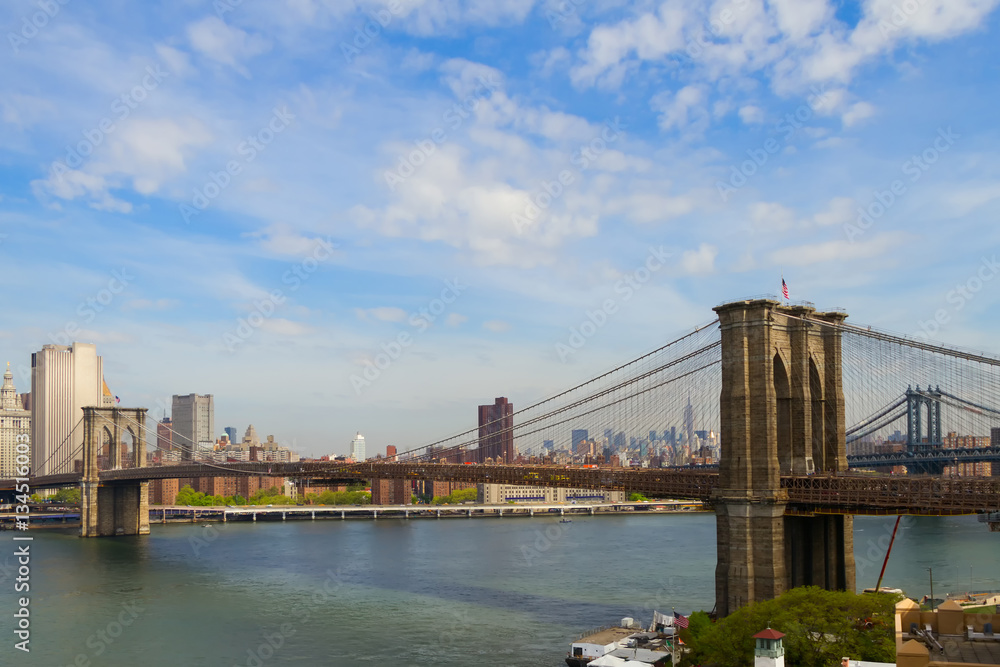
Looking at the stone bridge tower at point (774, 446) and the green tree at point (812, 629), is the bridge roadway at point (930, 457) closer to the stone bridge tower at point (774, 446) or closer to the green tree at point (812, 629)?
the stone bridge tower at point (774, 446)

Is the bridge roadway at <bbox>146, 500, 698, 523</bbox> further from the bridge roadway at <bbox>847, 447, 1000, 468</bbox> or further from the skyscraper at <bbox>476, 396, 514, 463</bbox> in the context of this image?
the bridge roadway at <bbox>847, 447, 1000, 468</bbox>

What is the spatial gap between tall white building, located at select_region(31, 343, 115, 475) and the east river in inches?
3581

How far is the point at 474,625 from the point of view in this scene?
132 ft

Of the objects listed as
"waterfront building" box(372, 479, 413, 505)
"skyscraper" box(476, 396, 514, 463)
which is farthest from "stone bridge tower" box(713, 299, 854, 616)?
"waterfront building" box(372, 479, 413, 505)

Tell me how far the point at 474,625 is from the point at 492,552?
3737 cm

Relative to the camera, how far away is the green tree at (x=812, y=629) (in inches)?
1054

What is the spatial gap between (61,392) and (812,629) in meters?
189

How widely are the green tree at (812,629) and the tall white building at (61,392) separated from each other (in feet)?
545

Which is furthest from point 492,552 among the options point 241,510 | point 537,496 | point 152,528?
point 537,496

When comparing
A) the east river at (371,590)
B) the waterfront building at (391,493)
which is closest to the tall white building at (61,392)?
the waterfront building at (391,493)

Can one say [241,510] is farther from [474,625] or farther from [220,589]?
[474,625]

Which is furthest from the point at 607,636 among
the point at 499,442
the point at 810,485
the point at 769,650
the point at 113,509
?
the point at 113,509

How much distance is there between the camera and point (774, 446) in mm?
34156

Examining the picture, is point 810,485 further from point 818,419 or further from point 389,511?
point 389,511
